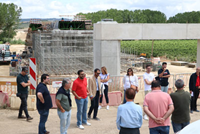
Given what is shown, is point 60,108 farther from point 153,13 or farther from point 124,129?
point 153,13

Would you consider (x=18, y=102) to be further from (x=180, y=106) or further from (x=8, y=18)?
(x=8, y=18)

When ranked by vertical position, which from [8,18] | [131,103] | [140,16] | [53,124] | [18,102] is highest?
[140,16]

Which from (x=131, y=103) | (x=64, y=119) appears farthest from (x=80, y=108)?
(x=131, y=103)

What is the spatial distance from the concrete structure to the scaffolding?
1027cm

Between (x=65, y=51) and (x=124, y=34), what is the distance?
1350 cm

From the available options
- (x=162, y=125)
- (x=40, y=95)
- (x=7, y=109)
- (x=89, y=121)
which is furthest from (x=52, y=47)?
(x=162, y=125)

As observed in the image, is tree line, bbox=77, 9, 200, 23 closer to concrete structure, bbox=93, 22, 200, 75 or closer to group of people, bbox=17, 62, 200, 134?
concrete structure, bbox=93, 22, 200, 75

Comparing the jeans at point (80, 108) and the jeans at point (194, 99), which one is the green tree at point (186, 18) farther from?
the jeans at point (80, 108)

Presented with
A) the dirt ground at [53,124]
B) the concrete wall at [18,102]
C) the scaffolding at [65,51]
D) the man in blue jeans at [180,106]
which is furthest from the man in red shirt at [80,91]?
the scaffolding at [65,51]

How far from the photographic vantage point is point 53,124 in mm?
8578

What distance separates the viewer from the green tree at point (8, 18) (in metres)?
73.4

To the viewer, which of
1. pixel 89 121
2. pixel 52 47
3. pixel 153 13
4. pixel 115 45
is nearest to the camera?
pixel 89 121

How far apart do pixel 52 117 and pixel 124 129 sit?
509cm

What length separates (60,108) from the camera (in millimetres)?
6480
